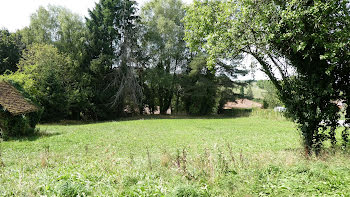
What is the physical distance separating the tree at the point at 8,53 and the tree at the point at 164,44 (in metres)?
19.3

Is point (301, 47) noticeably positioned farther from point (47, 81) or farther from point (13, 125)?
point (47, 81)

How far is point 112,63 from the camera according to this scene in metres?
30.1

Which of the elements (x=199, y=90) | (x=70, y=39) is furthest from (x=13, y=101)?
(x=199, y=90)

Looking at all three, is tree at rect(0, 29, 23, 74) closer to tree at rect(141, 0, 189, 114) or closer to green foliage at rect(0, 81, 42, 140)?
tree at rect(141, 0, 189, 114)

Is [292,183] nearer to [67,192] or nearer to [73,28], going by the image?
[67,192]

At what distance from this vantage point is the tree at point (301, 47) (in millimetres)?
6547

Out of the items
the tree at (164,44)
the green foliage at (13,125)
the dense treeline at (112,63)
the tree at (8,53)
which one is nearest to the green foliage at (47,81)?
the dense treeline at (112,63)

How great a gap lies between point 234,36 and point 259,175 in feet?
16.0

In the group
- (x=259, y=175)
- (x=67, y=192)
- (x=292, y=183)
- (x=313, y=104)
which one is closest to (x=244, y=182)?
(x=259, y=175)

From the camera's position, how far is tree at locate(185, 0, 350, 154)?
21.5 feet

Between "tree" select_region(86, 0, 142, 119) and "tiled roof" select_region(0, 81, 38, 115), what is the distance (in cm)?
1340

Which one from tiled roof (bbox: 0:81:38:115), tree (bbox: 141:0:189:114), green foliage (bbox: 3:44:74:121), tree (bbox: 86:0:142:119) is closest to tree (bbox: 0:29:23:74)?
green foliage (bbox: 3:44:74:121)

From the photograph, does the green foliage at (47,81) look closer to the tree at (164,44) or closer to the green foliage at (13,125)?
the green foliage at (13,125)

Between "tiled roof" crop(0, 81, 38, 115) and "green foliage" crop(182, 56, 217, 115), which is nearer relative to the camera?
"tiled roof" crop(0, 81, 38, 115)
